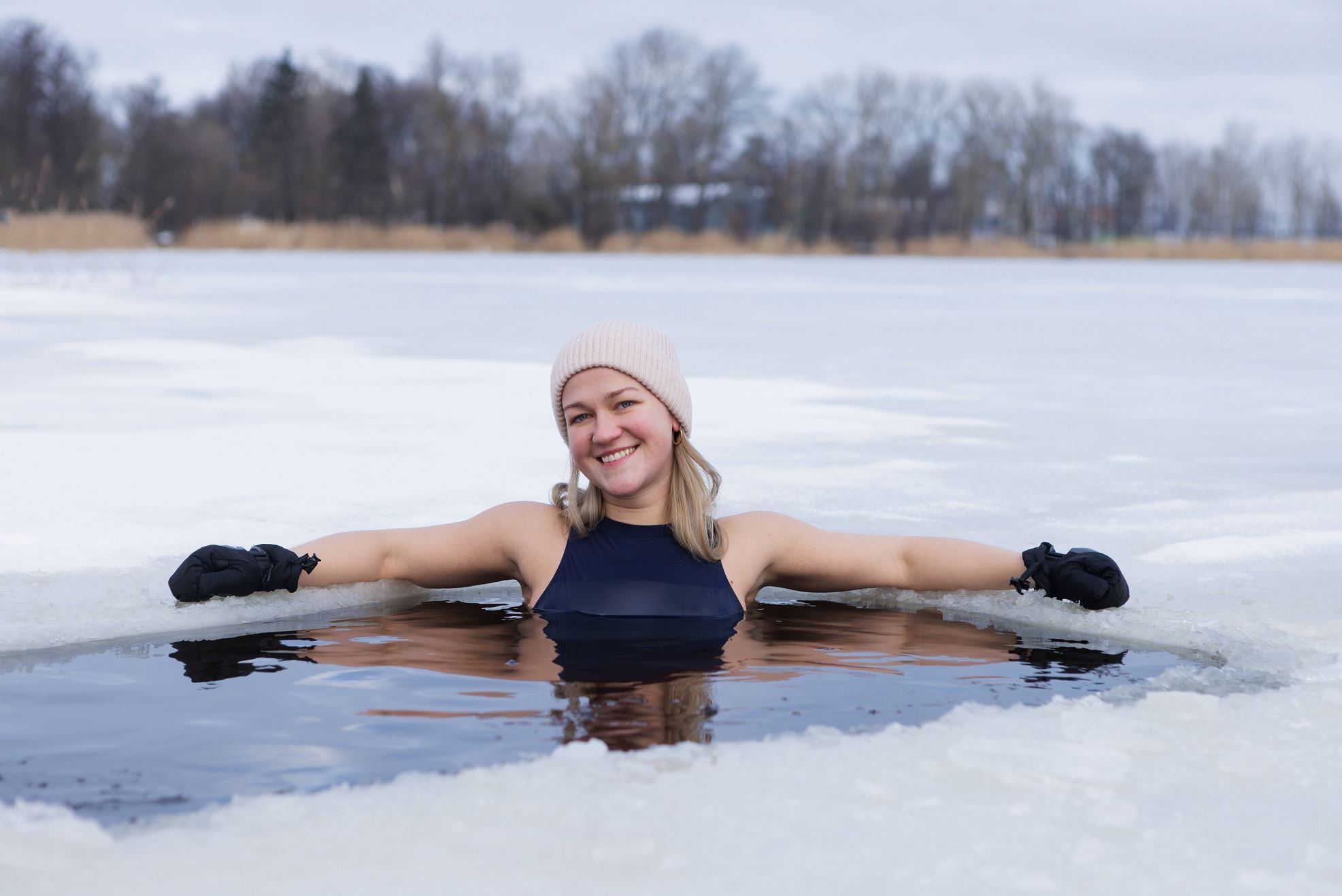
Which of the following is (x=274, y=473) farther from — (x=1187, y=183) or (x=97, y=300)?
(x=1187, y=183)

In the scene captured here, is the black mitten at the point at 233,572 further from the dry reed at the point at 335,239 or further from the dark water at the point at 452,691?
the dry reed at the point at 335,239

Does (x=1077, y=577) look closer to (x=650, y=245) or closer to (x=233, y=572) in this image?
(x=233, y=572)

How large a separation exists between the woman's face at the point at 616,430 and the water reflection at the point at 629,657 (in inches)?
13.5

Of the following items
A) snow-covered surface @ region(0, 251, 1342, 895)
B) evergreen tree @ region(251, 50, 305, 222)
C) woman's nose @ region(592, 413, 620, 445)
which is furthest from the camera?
evergreen tree @ region(251, 50, 305, 222)

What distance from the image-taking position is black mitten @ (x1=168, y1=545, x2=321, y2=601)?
3.16m

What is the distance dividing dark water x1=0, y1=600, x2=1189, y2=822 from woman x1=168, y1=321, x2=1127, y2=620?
98 mm

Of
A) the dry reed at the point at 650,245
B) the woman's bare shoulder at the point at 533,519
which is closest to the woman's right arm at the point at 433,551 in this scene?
the woman's bare shoulder at the point at 533,519

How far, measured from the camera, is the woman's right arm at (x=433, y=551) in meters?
3.40

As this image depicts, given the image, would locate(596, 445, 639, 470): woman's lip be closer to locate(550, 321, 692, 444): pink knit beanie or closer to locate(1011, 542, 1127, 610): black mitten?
locate(550, 321, 692, 444): pink knit beanie

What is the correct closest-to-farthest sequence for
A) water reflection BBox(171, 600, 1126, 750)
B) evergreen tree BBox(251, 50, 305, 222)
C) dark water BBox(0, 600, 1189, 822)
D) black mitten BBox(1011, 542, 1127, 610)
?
dark water BBox(0, 600, 1189, 822), water reflection BBox(171, 600, 1126, 750), black mitten BBox(1011, 542, 1127, 610), evergreen tree BBox(251, 50, 305, 222)

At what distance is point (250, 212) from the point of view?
187 feet

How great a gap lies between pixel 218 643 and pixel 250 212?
5726 centimetres

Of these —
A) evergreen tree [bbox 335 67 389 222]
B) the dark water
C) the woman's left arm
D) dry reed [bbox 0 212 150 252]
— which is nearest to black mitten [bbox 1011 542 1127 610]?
the woman's left arm

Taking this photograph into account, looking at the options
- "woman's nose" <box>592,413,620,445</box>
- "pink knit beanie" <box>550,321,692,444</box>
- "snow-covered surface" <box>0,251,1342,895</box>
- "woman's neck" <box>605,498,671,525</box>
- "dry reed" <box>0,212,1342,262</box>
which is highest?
"dry reed" <box>0,212,1342,262</box>
